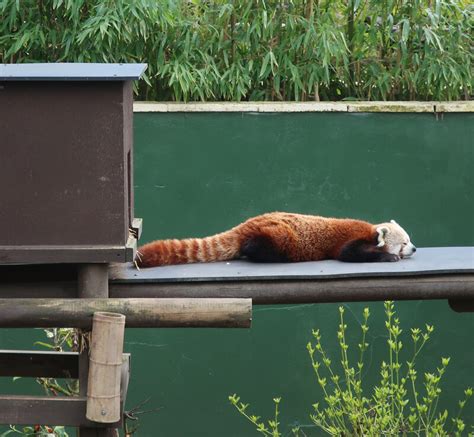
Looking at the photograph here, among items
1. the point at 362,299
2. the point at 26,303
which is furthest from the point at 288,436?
the point at 26,303

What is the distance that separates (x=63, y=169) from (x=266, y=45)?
2.62 m

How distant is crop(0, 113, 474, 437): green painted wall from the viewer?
587 cm

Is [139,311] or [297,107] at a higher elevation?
[297,107]

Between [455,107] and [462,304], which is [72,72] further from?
[455,107]

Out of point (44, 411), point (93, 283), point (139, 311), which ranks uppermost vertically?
point (93, 283)

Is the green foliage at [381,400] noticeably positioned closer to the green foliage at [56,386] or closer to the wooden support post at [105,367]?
the green foliage at [56,386]

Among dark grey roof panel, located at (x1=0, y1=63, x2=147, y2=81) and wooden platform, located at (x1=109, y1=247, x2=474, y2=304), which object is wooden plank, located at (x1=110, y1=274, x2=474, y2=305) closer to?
wooden platform, located at (x1=109, y1=247, x2=474, y2=304)

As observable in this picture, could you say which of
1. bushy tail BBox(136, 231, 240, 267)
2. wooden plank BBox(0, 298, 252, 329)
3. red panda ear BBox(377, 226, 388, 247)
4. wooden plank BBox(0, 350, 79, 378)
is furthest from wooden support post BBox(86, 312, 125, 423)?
red panda ear BBox(377, 226, 388, 247)

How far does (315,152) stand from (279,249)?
1569 mm

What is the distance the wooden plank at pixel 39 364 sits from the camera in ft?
15.1

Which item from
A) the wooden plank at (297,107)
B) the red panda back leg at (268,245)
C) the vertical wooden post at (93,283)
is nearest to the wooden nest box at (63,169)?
the vertical wooden post at (93,283)

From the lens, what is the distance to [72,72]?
12.5 feet

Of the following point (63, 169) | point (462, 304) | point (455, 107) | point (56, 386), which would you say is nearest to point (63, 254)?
point (63, 169)

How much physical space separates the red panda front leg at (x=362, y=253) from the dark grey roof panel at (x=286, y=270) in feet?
0.18
